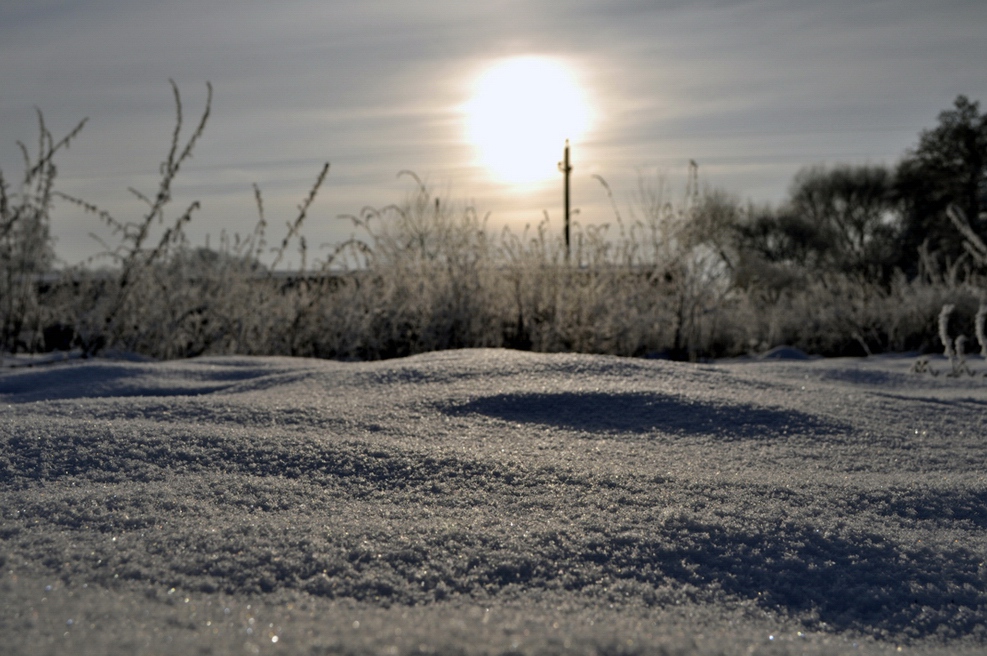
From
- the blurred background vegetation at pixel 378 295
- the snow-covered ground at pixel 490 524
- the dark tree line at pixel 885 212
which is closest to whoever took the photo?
the snow-covered ground at pixel 490 524

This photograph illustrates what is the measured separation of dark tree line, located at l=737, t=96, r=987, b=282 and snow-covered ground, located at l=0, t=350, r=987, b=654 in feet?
70.7

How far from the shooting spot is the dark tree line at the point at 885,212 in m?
23.2

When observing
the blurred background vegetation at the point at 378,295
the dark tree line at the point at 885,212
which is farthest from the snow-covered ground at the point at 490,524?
the dark tree line at the point at 885,212

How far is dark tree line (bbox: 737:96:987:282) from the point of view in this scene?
23.2 meters

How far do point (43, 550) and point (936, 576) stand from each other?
1245mm

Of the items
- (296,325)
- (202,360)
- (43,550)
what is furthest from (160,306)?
(43,550)

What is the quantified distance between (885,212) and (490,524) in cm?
2878

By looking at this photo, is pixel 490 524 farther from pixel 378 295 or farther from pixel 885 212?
pixel 885 212

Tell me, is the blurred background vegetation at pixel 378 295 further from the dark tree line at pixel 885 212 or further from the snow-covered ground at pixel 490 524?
the dark tree line at pixel 885 212

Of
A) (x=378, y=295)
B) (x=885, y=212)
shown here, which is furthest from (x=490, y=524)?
(x=885, y=212)

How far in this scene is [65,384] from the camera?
2695 millimetres

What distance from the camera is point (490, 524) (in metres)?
1.29

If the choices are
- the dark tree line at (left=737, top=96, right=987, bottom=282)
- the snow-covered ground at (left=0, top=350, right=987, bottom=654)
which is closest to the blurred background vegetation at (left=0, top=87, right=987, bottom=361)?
the snow-covered ground at (left=0, top=350, right=987, bottom=654)

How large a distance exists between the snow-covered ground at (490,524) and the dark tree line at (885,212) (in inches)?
848
